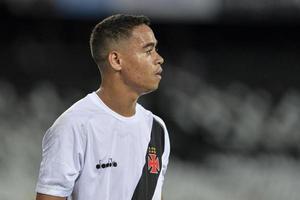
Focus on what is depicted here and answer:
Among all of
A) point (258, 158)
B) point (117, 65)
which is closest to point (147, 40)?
point (117, 65)

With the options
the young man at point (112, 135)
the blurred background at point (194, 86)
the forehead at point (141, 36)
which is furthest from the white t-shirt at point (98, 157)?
the blurred background at point (194, 86)

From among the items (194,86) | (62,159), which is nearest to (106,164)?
(62,159)

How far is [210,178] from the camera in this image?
7.26m

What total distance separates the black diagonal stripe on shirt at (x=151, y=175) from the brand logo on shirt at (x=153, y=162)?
0.02m

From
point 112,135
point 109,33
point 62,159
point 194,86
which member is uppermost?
point 194,86

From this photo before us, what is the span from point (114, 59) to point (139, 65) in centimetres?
12

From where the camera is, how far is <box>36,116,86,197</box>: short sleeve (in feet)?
11.1

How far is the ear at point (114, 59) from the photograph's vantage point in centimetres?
367

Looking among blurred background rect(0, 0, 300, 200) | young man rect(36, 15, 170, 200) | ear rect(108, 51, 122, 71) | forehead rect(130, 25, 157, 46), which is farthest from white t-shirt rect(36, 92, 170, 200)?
blurred background rect(0, 0, 300, 200)

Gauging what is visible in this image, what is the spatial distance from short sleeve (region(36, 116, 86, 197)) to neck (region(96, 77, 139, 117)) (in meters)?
0.27

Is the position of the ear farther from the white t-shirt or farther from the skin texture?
the white t-shirt

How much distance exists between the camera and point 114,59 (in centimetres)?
368

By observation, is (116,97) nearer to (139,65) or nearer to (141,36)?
(139,65)

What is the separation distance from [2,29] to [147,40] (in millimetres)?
3808
